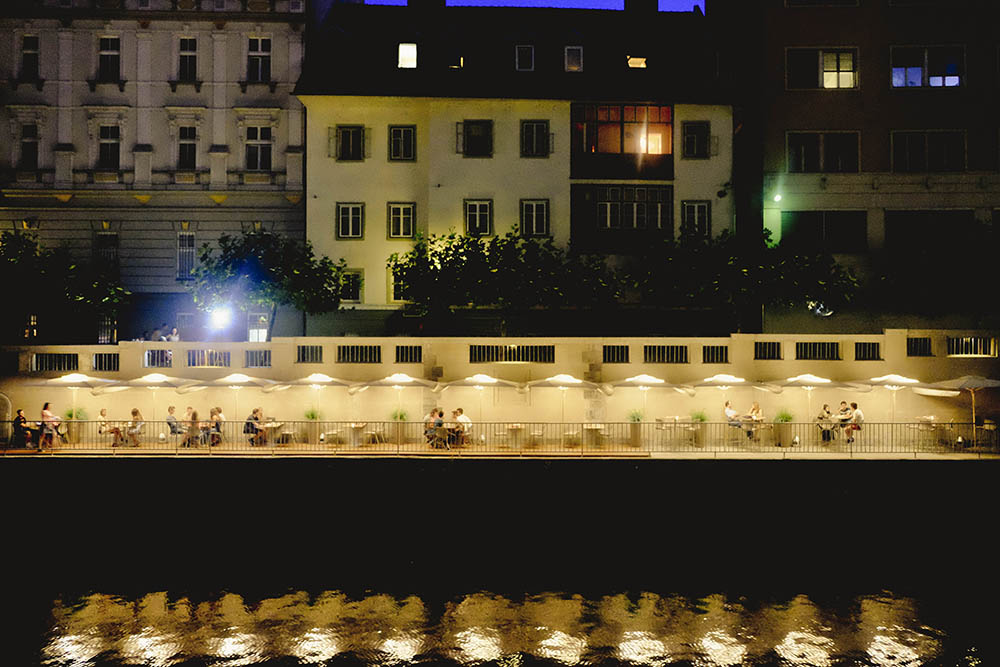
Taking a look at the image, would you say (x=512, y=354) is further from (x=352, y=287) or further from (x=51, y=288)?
(x=51, y=288)

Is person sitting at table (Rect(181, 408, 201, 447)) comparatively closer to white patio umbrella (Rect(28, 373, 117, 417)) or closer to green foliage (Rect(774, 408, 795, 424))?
white patio umbrella (Rect(28, 373, 117, 417))

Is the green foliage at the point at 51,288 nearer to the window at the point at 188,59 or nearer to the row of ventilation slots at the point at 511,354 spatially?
the row of ventilation slots at the point at 511,354

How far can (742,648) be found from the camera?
20.7 meters

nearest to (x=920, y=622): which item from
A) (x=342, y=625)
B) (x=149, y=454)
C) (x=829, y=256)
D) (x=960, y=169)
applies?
(x=342, y=625)

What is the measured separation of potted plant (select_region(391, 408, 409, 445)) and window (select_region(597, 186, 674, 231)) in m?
16.5

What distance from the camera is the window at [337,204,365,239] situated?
4181 cm

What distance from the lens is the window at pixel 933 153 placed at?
41594 millimetres

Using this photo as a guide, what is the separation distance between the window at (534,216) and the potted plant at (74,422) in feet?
73.0

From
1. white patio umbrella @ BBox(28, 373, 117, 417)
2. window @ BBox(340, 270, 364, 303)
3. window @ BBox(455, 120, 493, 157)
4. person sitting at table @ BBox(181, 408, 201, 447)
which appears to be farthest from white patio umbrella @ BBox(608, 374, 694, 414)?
white patio umbrella @ BBox(28, 373, 117, 417)

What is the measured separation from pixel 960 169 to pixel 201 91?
40446 mm

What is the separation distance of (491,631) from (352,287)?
76.5 feet

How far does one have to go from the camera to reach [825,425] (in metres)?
29.2

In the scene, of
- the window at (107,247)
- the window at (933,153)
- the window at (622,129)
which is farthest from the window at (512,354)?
the window at (933,153)

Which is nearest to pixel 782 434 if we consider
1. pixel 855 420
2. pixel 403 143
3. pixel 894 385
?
pixel 855 420
